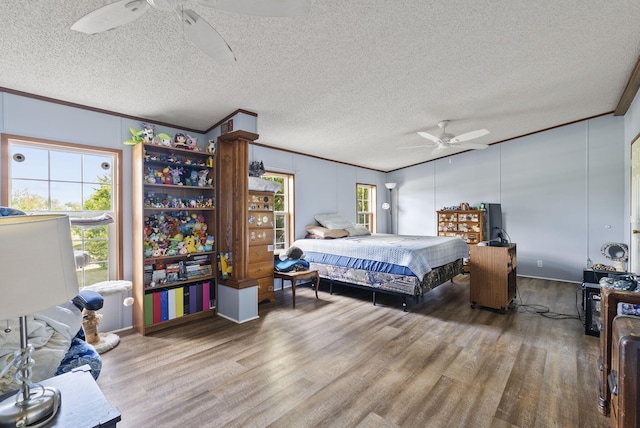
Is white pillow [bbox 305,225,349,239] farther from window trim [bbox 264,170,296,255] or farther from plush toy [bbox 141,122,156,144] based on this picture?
plush toy [bbox 141,122,156,144]

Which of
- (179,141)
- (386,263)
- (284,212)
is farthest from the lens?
(284,212)

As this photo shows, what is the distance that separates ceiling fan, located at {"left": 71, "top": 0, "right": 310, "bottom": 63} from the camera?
1.27 metres

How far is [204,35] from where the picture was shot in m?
1.48

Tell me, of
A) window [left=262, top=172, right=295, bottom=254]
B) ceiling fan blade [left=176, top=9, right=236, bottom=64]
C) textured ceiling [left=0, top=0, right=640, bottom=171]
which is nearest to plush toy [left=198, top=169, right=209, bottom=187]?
textured ceiling [left=0, top=0, right=640, bottom=171]

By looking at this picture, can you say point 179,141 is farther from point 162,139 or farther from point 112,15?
point 112,15

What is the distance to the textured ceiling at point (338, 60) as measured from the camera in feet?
6.37

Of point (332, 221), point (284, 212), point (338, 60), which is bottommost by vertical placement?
point (332, 221)

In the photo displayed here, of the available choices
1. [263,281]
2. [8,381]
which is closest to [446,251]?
[263,281]

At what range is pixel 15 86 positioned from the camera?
7.97ft

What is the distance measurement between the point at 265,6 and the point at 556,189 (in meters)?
6.26

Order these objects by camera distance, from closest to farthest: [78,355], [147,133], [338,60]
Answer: [78,355] < [338,60] < [147,133]

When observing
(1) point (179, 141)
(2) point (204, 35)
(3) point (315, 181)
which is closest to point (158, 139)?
(1) point (179, 141)

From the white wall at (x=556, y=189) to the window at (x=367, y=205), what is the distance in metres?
1.80

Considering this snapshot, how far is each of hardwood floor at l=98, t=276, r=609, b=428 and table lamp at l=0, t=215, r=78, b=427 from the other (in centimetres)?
99
